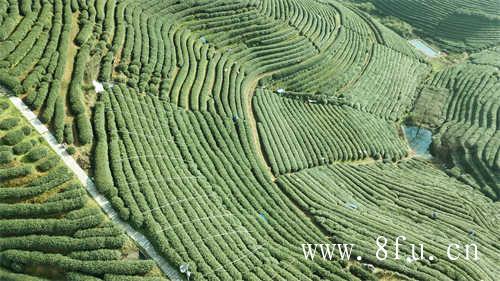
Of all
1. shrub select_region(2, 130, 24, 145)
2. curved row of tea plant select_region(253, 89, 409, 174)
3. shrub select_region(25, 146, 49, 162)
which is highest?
shrub select_region(2, 130, 24, 145)

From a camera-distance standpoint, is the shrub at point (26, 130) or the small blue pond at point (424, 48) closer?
the shrub at point (26, 130)

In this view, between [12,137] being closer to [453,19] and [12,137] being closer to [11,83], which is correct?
[11,83]

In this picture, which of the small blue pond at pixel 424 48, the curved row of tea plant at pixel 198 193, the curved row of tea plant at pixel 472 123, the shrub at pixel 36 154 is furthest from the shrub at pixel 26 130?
the small blue pond at pixel 424 48

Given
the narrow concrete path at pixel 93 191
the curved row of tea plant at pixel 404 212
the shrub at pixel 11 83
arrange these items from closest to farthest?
the narrow concrete path at pixel 93 191 → the shrub at pixel 11 83 → the curved row of tea plant at pixel 404 212

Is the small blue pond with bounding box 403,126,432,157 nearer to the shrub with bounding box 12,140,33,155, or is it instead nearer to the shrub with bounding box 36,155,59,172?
the shrub with bounding box 36,155,59,172

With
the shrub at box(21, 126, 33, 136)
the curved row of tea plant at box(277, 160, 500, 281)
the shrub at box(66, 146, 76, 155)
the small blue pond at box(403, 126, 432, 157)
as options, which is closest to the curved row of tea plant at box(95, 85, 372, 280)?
the shrub at box(66, 146, 76, 155)

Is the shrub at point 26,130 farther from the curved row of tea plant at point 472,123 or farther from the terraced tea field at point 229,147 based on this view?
the curved row of tea plant at point 472,123

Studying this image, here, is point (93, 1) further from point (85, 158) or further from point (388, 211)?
point (388, 211)
